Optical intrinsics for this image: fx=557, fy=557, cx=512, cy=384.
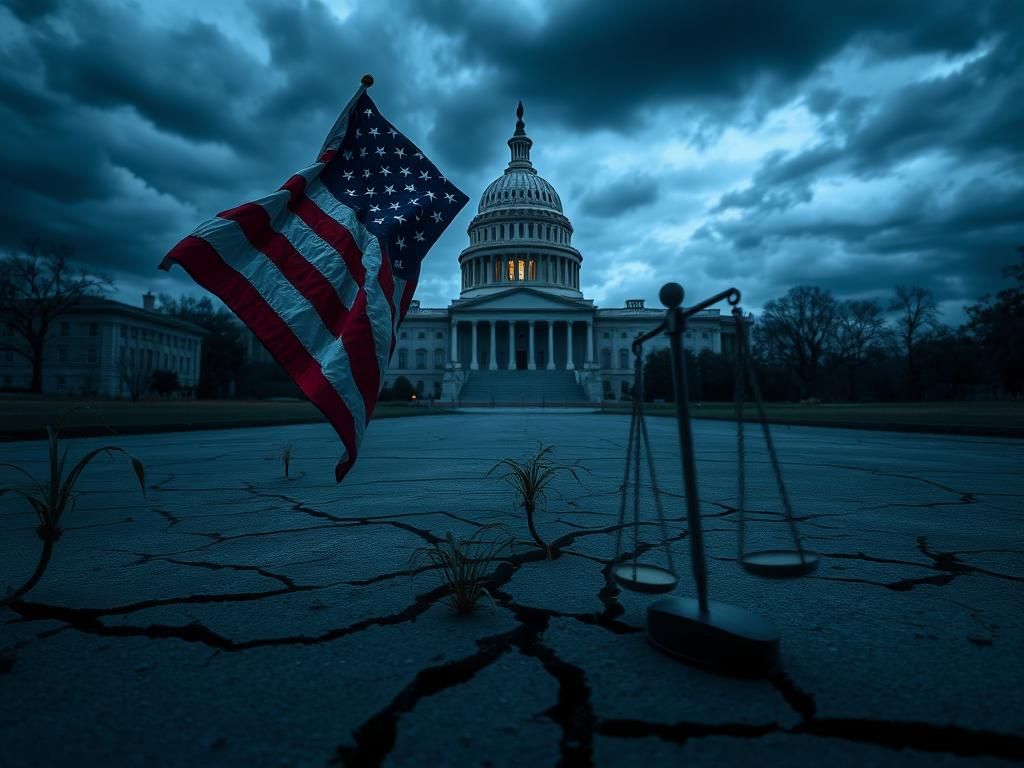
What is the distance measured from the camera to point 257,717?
52.4 inches

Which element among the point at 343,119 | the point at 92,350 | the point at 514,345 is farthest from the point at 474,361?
the point at 343,119

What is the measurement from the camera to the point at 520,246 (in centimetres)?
7788

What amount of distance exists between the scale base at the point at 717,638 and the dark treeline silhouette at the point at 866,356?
139 feet

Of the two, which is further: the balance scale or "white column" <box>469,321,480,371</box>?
"white column" <box>469,321,480,371</box>

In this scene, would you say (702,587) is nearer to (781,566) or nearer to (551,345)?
(781,566)

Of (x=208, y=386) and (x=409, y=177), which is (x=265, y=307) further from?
(x=208, y=386)

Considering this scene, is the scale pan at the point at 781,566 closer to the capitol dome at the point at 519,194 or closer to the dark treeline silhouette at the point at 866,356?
the dark treeline silhouette at the point at 866,356

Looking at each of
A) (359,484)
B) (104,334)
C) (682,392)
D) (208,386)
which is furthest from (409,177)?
(104,334)

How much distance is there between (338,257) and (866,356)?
6827cm

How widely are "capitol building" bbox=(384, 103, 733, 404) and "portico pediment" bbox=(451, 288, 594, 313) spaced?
0.43 feet

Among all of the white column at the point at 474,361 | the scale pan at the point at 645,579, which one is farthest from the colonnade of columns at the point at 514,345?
the scale pan at the point at 645,579

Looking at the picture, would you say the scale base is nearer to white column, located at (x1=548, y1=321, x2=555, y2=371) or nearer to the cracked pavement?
the cracked pavement

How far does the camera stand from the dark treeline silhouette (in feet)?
127

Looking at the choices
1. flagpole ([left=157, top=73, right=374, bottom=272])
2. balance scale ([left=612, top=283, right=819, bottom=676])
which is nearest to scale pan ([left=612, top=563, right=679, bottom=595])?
balance scale ([left=612, top=283, right=819, bottom=676])
